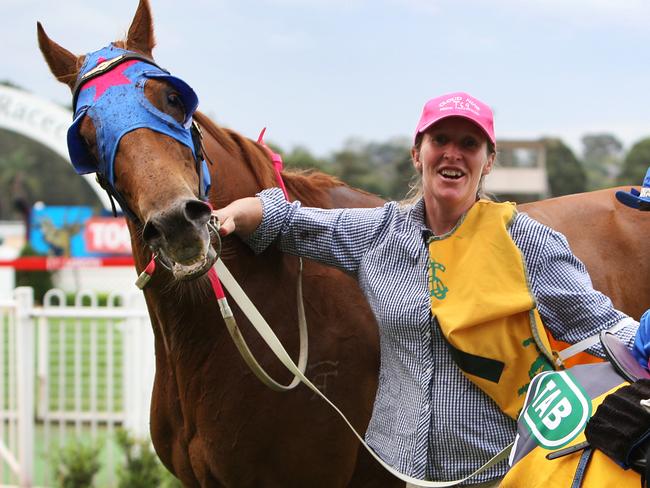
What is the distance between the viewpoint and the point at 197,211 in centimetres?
210

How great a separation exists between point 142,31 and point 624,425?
6.40 ft

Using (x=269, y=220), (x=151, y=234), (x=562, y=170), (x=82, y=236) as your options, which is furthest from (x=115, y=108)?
(x=562, y=170)

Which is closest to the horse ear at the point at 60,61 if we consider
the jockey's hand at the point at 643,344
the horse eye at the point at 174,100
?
the horse eye at the point at 174,100

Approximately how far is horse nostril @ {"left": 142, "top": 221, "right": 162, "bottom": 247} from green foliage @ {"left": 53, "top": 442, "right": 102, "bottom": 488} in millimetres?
3672

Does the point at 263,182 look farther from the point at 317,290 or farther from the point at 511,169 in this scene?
the point at 511,169

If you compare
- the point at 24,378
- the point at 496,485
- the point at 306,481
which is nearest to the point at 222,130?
the point at 306,481

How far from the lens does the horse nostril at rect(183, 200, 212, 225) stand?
208 centimetres

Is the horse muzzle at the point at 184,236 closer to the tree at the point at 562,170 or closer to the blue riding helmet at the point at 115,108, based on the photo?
the blue riding helmet at the point at 115,108

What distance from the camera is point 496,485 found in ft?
7.79

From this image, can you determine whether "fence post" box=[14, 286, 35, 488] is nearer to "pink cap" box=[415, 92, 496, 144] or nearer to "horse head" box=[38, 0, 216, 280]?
"horse head" box=[38, 0, 216, 280]

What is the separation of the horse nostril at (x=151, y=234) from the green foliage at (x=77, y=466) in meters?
3.67

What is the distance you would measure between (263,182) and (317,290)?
44cm

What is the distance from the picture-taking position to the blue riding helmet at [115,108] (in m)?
2.29

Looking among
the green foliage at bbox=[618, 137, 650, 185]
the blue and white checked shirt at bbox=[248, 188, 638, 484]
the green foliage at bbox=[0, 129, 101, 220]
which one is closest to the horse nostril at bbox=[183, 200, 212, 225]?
the blue and white checked shirt at bbox=[248, 188, 638, 484]
